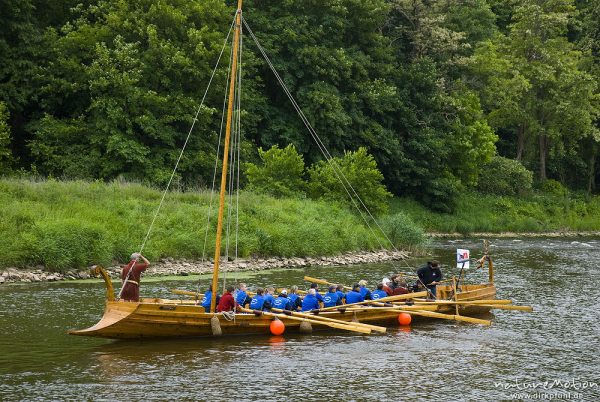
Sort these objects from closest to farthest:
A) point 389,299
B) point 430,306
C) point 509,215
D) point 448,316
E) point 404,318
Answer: point 448,316
point 404,318
point 389,299
point 430,306
point 509,215

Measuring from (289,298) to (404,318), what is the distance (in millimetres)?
4123

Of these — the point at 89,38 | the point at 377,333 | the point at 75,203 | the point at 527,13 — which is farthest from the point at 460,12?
the point at 377,333

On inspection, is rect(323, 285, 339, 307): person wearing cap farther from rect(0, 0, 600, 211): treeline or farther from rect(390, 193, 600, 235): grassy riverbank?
rect(390, 193, 600, 235): grassy riverbank

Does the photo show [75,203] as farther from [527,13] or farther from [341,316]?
[527,13]

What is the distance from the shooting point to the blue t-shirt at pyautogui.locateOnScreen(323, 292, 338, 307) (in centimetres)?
2941

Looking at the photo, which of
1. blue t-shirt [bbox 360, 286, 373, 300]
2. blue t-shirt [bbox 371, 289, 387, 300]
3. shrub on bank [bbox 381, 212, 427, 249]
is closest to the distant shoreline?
shrub on bank [bbox 381, 212, 427, 249]

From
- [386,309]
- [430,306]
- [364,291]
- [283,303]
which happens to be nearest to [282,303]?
[283,303]

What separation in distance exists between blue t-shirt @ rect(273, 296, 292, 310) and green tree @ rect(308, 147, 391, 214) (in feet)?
96.3

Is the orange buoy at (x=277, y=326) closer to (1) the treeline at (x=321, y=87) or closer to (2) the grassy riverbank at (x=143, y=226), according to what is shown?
(2) the grassy riverbank at (x=143, y=226)

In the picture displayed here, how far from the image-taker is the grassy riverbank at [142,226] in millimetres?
37875

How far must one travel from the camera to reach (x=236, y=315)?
2664 centimetres

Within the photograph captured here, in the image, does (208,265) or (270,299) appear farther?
(208,265)

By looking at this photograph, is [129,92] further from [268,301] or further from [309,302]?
[268,301]

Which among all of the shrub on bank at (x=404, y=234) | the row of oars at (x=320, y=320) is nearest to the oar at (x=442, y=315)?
the row of oars at (x=320, y=320)
